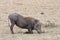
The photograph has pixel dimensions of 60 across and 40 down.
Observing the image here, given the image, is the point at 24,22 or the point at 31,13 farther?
the point at 31,13

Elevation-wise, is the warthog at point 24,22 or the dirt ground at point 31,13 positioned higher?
the warthog at point 24,22

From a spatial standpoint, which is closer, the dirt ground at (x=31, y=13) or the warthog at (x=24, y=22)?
the dirt ground at (x=31, y=13)

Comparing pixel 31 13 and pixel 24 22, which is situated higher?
pixel 24 22

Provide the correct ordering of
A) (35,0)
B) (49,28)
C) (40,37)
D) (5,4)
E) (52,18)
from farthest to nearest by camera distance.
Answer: (35,0)
(5,4)
(52,18)
(49,28)
(40,37)

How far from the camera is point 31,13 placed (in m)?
Answer: 20.4

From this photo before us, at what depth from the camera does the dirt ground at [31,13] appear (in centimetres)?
1362

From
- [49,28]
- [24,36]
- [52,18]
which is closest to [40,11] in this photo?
[52,18]

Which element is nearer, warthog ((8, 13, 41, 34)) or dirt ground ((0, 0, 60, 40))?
dirt ground ((0, 0, 60, 40))

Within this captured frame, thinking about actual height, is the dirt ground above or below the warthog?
below

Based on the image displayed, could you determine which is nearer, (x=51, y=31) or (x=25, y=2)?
(x=51, y=31)

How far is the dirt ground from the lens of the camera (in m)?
13.6

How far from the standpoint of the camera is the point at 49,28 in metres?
16.2

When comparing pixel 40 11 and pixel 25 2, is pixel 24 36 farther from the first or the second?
pixel 25 2

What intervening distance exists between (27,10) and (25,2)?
103 inches
